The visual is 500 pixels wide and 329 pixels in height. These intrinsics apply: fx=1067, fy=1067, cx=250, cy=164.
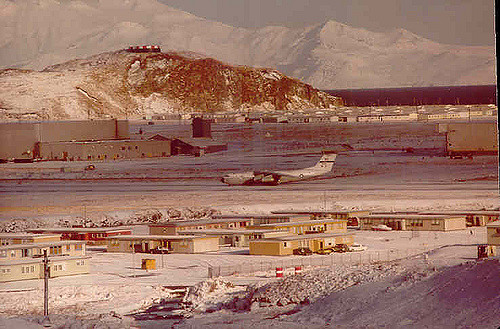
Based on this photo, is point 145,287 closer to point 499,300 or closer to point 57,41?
point 499,300

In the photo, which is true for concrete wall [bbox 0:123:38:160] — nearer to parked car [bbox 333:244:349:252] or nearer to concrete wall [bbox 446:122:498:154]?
concrete wall [bbox 446:122:498:154]

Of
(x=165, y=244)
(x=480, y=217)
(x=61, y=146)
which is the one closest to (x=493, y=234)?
(x=480, y=217)

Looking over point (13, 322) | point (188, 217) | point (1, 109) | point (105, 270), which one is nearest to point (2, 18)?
point (1, 109)

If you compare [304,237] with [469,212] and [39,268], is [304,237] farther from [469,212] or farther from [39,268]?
[469,212]

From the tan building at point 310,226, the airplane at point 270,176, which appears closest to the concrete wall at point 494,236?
the tan building at point 310,226

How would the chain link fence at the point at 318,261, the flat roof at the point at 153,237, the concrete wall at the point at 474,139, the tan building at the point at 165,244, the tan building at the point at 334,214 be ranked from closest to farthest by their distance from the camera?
the chain link fence at the point at 318,261 → the tan building at the point at 165,244 → the flat roof at the point at 153,237 → the tan building at the point at 334,214 → the concrete wall at the point at 474,139

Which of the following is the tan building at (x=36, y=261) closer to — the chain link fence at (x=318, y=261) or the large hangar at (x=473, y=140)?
the chain link fence at (x=318, y=261)
